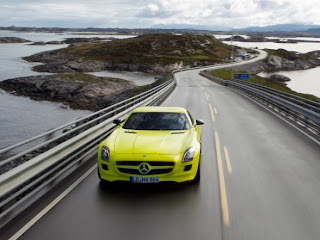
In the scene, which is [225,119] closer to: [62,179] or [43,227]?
[62,179]

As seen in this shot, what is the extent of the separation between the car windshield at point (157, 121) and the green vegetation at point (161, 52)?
8786cm

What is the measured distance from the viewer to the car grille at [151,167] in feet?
20.3

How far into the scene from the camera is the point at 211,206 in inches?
236

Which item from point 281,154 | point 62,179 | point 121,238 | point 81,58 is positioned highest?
point 121,238

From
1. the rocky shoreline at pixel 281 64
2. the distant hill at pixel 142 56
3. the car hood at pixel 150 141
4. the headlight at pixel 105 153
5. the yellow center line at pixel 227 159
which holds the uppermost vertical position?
the car hood at pixel 150 141

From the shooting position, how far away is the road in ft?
16.5

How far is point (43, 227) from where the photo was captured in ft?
16.7

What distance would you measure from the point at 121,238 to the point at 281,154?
6.64m

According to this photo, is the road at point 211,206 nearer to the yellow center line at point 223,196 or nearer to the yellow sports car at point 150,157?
the yellow center line at point 223,196

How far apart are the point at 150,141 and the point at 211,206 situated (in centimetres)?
186

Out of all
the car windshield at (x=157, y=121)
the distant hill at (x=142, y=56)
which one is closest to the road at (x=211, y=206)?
the car windshield at (x=157, y=121)

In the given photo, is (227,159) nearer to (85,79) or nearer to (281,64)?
(85,79)

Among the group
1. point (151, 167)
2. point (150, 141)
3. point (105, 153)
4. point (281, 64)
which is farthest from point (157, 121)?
point (281, 64)

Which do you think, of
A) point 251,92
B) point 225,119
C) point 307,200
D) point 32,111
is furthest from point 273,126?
point 32,111
